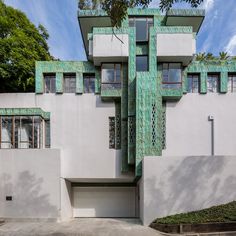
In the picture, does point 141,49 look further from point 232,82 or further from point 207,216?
point 207,216

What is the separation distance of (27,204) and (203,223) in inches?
324

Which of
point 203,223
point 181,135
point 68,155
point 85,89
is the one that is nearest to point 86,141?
point 68,155

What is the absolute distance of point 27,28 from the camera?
56.1ft

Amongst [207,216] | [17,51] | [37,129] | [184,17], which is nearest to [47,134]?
[37,129]

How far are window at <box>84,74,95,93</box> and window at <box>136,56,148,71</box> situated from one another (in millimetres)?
2652

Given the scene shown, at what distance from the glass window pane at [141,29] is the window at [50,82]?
5385mm

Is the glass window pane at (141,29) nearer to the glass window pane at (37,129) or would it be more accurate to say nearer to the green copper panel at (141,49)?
the green copper panel at (141,49)

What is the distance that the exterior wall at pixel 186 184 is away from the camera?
34.9 ft

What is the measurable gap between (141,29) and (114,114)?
5315mm

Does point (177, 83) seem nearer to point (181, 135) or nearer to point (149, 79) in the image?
point (149, 79)

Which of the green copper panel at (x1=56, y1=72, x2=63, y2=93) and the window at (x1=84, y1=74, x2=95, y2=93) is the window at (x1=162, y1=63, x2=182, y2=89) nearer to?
the window at (x1=84, y1=74, x2=95, y2=93)

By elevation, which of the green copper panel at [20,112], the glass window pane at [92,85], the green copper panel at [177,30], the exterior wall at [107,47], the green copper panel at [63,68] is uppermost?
the green copper panel at [177,30]

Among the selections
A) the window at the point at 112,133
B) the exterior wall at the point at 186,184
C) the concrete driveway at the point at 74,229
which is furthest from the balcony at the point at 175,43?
the concrete driveway at the point at 74,229

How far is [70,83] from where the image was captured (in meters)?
14.2
